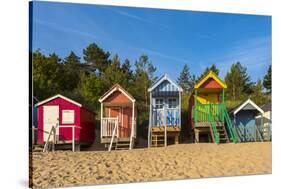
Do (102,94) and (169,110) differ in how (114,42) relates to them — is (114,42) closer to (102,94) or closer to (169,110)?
(102,94)

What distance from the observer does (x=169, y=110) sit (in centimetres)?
891

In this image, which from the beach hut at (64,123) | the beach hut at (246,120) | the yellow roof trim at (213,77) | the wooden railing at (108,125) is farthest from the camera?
the beach hut at (246,120)

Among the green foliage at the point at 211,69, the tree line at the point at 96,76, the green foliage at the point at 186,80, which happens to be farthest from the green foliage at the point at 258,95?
the green foliage at the point at 186,80

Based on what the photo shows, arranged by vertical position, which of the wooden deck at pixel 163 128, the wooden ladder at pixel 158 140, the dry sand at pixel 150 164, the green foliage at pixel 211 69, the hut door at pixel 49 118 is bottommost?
the dry sand at pixel 150 164

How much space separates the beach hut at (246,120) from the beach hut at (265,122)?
0.28ft

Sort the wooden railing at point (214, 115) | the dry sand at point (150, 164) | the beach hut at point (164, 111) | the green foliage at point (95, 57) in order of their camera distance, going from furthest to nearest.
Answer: the wooden railing at point (214, 115)
the beach hut at point (164, 111)
the green foliage at point (95, 57)
the dry sand at point (150, 164)

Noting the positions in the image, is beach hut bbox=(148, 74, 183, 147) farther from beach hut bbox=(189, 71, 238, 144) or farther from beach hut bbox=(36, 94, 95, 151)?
beach hut bbox=(36, 94, 95, 151)

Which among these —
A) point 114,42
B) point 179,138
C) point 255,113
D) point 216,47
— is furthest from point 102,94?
point 255,113

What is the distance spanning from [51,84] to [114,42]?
1.31m

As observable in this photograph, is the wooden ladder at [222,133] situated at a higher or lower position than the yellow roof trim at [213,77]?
lower

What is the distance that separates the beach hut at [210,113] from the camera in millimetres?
9070

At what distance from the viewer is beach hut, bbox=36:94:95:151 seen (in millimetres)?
8094

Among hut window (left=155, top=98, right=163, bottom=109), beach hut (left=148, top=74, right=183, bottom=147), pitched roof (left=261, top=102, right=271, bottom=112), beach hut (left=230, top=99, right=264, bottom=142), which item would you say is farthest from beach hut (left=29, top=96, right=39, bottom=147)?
pitched roof (left=261, top=102, right=271, bottom=112)

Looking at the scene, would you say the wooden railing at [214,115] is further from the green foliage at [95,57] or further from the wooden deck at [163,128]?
the green foliage at [95,57]
